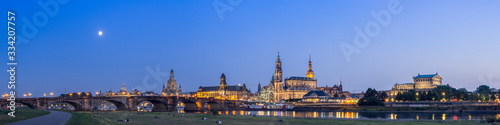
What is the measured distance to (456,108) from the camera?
158m

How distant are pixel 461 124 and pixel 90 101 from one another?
9727 centimetres

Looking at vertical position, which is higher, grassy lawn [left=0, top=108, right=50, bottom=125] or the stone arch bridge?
grassy lawn [left=0, top=108, right=50, bottom=125]

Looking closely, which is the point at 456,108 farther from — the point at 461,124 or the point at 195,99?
the point at 461,124

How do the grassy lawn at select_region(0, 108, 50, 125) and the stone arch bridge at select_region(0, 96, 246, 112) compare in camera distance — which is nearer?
the grassy lawn at select_region(0, 108, 50, 125)

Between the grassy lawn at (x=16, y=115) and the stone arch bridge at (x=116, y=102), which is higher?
the grassy lawn at (x=16, y=115)

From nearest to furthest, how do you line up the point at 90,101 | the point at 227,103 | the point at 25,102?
the point at 25,102 → the point at 90,101 → the point at 227,103

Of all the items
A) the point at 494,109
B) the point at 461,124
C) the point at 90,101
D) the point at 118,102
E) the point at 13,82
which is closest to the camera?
the point at 13,82

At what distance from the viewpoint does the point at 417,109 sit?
15650 centimetres

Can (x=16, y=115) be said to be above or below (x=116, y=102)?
above

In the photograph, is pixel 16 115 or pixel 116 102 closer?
pixel 16 115

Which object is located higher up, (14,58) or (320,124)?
(14,58)

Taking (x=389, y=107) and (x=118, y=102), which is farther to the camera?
(x=389, y=107)

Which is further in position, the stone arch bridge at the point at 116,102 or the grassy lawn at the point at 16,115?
the stone arch bridge at the point at 116,102

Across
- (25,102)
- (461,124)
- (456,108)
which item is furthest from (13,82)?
(456,108)
